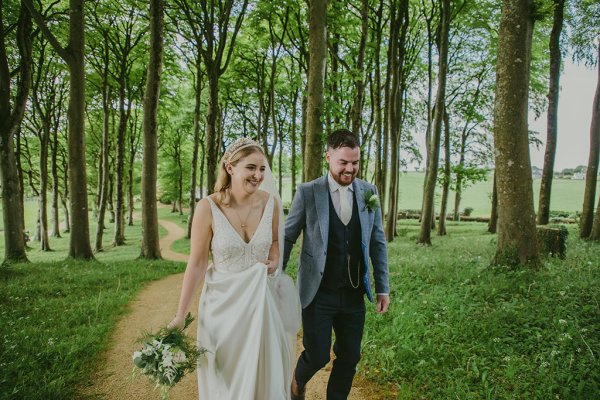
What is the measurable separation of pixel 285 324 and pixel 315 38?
665 cm

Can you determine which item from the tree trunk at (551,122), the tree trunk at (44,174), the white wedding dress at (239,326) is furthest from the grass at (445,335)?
the tree trunk at (44,174)

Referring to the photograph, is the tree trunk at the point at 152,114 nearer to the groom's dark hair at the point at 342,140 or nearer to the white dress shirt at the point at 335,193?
the white dress shirt at the point at 335,193

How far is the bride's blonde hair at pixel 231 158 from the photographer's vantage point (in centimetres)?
288

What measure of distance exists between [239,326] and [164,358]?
0.60 metres

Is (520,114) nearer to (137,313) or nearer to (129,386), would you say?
(129,386)

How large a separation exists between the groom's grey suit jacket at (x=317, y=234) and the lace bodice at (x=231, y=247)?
433 millimetres

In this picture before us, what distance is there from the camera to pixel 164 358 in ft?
7.63

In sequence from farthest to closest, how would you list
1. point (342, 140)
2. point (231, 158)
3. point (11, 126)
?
point (11, 126), point (342, 140), point (231, 158)

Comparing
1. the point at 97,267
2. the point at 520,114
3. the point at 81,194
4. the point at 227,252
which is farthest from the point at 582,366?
the point at 81,194

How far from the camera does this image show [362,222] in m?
3.23

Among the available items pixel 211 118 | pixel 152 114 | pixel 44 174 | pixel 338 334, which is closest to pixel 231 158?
pixel 338 334

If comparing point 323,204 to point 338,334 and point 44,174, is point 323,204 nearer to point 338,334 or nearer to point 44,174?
point 338,334

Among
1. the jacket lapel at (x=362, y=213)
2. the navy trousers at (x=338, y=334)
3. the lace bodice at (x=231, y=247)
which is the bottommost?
the navy trousers at (x=338, y=334)

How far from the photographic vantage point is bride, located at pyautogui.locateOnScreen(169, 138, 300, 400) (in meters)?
2.71
